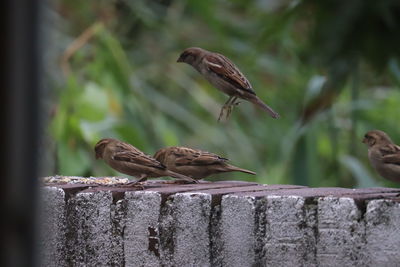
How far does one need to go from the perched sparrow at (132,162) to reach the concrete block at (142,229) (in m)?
0.36

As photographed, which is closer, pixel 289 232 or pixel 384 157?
pixel 289 232

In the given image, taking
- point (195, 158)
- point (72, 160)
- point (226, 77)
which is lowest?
point (195, 158)

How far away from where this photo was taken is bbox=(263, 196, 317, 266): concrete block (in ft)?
7.59

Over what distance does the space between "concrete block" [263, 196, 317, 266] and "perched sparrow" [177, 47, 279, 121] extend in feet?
2.98

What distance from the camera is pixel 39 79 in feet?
1.22

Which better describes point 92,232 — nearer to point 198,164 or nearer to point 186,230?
point 186,230

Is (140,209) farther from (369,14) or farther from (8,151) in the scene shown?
(8,151)

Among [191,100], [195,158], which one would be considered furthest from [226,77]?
[191,100]

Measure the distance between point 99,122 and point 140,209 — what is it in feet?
11.9

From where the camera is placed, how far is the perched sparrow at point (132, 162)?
321 centimetres

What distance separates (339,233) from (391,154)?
70 centimetres

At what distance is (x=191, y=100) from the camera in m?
9.18

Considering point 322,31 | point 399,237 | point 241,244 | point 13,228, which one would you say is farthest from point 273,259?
point 13,228

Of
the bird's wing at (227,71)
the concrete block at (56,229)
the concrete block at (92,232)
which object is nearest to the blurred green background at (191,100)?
the bird's wing at (227,71)
